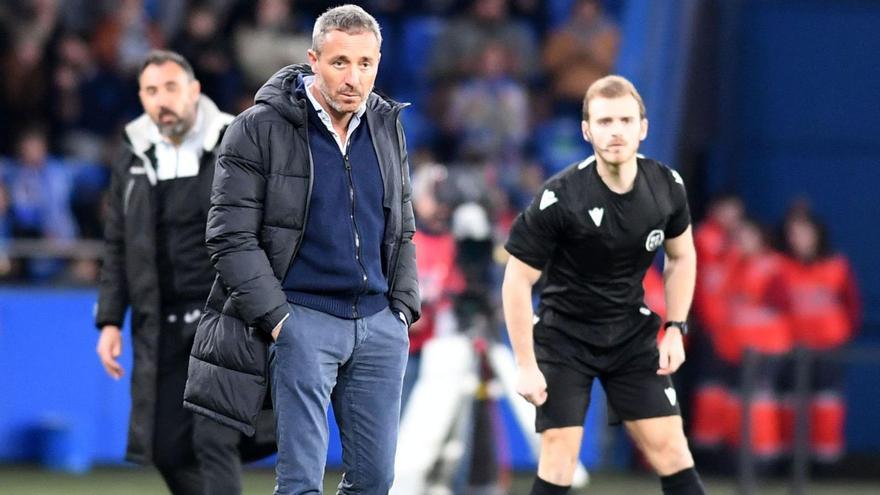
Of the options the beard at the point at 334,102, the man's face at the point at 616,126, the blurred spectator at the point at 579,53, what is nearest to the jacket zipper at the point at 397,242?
the beard at the point at 334,102

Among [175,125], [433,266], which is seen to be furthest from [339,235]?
[433,266]

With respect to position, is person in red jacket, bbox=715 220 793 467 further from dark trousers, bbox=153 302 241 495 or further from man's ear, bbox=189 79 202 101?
man's ear, bbox=189 79 202 101

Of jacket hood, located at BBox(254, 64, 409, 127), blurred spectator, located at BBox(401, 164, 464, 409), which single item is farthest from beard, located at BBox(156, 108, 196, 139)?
blurred spectator, located at BBox(401, 164, 464, 409)

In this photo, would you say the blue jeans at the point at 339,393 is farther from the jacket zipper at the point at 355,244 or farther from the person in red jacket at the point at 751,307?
the person in red jacket at the point at 751,307

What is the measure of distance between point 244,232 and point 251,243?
42mm

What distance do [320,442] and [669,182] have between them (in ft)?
7.08

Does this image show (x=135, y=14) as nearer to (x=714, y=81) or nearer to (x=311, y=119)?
(x=714, y=81)

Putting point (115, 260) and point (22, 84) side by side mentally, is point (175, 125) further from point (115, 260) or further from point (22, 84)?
point (22, 84)

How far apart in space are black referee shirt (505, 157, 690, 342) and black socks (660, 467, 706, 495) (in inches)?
26.5

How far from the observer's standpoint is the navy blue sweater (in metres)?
5.87

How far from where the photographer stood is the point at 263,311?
18.7 feet

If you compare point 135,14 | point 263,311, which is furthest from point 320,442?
point 135,14

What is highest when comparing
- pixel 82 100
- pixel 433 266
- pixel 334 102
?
pixel 82 100

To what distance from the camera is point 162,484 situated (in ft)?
38.2
